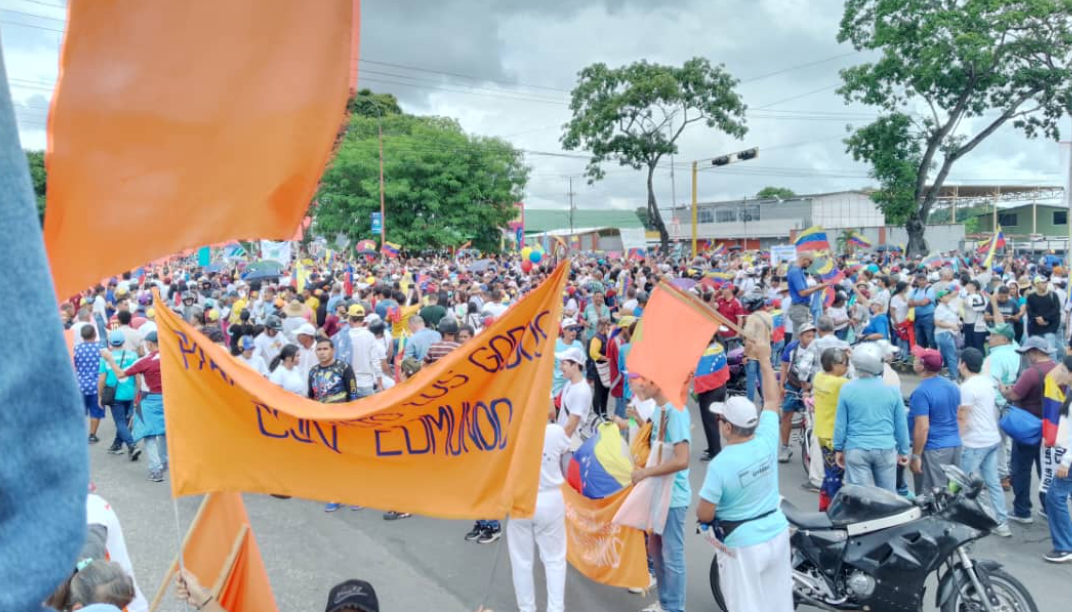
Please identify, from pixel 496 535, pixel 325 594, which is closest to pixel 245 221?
pixel 325 594

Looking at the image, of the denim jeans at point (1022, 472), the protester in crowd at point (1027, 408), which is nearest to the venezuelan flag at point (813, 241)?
the protester in crowd at point (1027, 408)

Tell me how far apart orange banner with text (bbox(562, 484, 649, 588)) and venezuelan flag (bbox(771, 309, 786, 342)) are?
713 centimetres

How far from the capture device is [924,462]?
6.66m

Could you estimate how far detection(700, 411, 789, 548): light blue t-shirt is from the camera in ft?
14.2

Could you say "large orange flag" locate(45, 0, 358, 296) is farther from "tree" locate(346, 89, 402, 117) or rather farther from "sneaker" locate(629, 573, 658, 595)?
"tree" locate(346, 89, 402, 117)

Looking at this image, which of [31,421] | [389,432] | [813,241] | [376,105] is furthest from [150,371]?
[376,105]

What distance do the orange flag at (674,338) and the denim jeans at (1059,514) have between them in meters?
3.39

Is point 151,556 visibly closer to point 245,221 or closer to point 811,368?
point 245,221

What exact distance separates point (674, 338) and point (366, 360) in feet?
16.6

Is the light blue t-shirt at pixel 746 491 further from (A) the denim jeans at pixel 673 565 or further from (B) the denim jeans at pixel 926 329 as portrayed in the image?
(B) the denim jeans at pixel 926 329

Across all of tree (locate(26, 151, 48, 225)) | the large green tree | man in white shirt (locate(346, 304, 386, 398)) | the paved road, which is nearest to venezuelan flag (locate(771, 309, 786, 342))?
the paved road

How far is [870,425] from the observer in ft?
20.2

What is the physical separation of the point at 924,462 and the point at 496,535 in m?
3.84

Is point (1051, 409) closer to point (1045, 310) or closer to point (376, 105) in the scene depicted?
point (1045, 310)
